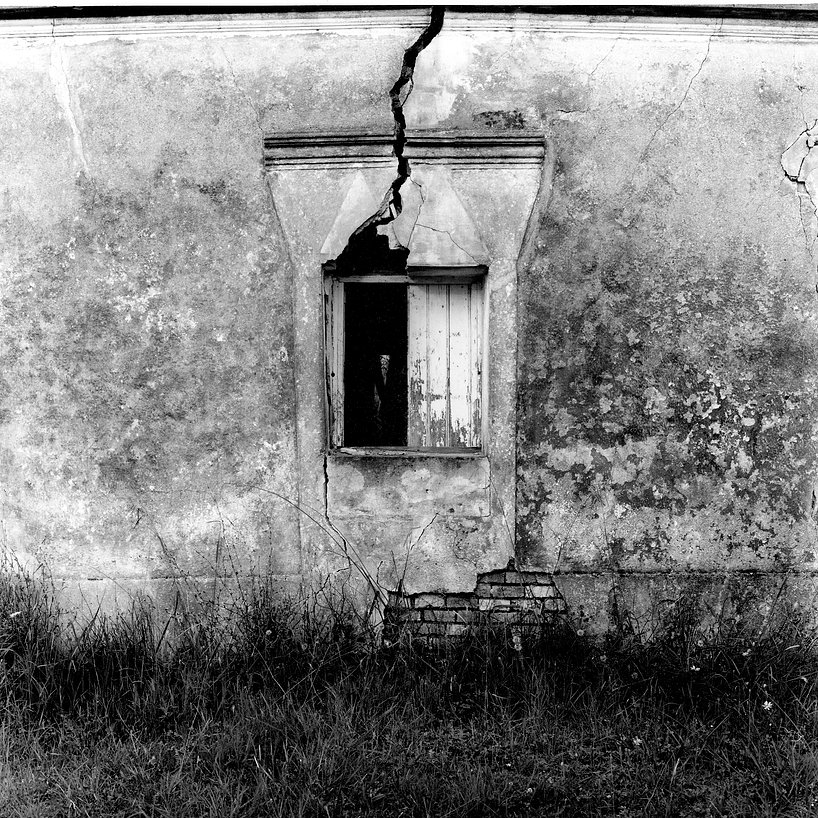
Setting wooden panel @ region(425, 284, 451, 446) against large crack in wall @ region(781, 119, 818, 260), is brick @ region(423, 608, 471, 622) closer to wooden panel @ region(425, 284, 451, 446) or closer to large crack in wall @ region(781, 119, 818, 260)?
wooden panel @ region(425, 284, 451, 446)

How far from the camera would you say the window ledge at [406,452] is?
3684 mm

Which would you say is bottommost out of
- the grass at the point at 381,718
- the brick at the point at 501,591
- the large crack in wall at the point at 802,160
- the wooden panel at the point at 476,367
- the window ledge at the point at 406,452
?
the grass at the point at 381,718

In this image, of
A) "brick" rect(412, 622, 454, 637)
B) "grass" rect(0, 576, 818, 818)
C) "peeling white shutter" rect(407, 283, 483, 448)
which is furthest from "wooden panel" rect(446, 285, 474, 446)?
"grass" rect(0, 576, 818, 818)

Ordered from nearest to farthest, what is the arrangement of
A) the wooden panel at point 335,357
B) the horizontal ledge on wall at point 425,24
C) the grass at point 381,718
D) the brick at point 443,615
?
1. the grass at point 381,718
2. the horizontal ledge on wall at point 425,24
3. the brick at point 443,615
4. the wooden panel at point 335,357

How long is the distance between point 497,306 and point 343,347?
2.77 ft

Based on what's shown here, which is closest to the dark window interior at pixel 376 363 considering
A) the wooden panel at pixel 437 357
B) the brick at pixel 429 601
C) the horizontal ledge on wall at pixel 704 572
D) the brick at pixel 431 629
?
the wooden panel at pixel 437 357

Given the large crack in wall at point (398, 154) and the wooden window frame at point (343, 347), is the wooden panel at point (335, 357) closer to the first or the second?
the wooden window frame at point (343, 347)

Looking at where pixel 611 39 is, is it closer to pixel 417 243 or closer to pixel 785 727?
pixel 417 243

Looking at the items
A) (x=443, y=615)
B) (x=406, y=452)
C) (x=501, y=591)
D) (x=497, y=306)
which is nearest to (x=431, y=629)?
(x=443, y=615)

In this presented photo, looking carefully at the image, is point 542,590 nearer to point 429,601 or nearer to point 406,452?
point 429,601

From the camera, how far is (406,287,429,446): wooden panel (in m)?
3.87

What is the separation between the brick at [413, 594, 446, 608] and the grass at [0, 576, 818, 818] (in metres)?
0.23

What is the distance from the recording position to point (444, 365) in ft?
12.7

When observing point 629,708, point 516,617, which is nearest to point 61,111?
point 516,617
